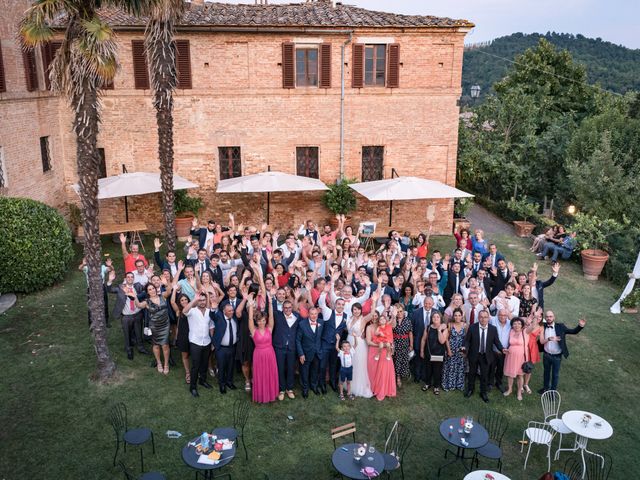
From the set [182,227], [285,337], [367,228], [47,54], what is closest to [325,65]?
[367,228]

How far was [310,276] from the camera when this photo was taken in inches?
444

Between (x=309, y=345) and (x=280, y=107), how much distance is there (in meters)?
11.6

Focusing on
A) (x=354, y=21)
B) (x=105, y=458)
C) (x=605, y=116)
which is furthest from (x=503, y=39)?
(x=105, y=458)

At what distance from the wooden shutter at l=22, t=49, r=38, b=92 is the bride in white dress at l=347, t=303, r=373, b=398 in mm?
13766

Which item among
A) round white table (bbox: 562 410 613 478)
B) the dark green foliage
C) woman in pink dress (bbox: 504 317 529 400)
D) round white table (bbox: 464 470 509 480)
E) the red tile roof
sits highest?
the red tile roof

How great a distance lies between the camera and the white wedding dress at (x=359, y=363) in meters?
9.84

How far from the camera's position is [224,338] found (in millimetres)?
9828

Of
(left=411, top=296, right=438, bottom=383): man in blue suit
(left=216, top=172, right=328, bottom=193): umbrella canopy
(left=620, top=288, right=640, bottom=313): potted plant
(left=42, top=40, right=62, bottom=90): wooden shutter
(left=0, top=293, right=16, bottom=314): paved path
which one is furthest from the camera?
(left=42, top=40, right=62, bottom=90): wooden shutter

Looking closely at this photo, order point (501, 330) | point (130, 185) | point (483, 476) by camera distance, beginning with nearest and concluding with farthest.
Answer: point (483, 476)
point (501, 330)
point (130, 185)

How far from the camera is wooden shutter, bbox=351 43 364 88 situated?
19.2 m

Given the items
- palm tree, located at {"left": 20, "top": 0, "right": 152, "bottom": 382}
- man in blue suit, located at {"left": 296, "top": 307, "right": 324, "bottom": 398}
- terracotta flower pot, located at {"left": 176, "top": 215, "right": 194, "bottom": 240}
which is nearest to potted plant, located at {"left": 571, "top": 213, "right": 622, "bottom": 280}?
man in blue suit, located at {"left": 296, "top": 307, "right": 324, "bottom": 398}

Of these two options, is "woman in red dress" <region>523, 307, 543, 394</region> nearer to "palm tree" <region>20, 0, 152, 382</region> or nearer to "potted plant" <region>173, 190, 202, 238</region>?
"palm tree" <region>20, 0, 152, 382</region>

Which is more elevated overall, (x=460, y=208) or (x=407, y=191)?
(x=407, y=191)

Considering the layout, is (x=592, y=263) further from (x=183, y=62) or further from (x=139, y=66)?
(x=139, y=66)
